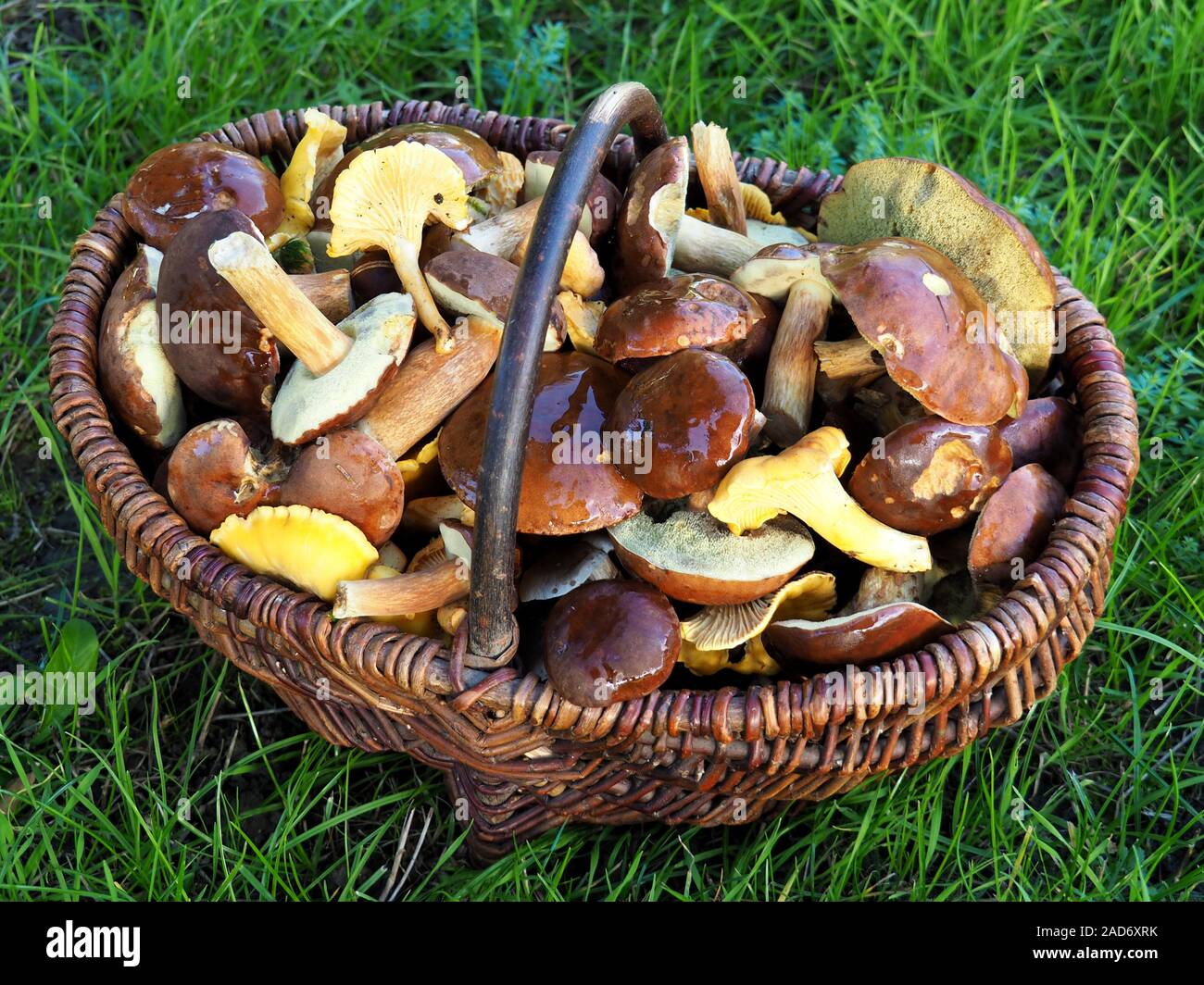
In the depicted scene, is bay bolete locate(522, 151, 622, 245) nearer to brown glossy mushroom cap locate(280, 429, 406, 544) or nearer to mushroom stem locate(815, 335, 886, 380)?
mushroom stem locate(815, 335, 886, 380)

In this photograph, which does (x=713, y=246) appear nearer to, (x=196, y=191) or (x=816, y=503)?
(x=816, y=503)

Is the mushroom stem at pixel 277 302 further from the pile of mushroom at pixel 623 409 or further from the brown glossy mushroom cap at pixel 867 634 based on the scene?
the brown glossy mushroom cap at pixel 867 634

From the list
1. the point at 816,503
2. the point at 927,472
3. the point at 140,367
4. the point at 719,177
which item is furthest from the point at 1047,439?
the point at 140,367

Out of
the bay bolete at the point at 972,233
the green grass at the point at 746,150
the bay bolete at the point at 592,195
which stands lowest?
the green grass at the point at 746,150

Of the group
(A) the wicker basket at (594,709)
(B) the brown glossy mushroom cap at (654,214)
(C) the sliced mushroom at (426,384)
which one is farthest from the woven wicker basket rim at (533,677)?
(B) the brown glossy mushroom cap at (654,214)

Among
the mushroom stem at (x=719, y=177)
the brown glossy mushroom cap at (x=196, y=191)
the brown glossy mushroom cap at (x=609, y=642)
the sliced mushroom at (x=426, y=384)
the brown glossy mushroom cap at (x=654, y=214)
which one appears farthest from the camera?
the mushroom stem at (x=719, y=177)

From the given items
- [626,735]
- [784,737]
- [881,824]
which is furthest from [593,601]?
[881,824]
